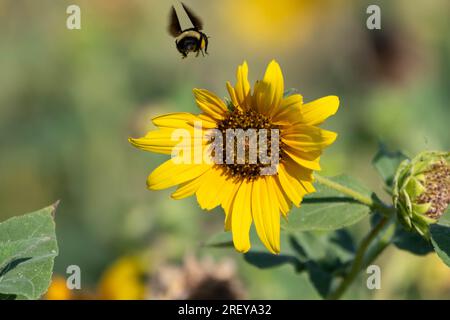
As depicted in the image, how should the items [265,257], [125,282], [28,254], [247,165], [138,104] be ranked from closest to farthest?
[28,254]
[247,165]
[265,257]
[125,282]
[138,104]

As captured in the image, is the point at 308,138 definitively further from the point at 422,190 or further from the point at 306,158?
the point at 422,190

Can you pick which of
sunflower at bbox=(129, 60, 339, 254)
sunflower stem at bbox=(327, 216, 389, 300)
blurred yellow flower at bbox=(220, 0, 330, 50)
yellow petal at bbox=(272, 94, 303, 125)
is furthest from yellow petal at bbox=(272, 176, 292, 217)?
blurred yellow flower at bbox=(220, 0, 330, 50)

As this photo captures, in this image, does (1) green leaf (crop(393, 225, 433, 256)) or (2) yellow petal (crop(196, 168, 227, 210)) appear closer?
(2) yellow petal (crop(196, 168, 227, 210))

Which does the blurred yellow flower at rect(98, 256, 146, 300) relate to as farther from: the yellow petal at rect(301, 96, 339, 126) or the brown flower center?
the yellow petal at rect(301, 96, 339, 126)

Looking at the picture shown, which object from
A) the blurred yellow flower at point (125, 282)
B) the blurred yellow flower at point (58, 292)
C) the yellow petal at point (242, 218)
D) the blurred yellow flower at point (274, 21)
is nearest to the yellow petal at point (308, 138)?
the yellow petal at point (242, 218)

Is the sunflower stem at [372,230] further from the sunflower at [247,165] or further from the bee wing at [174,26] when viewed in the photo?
the bee wing at [174,26]
